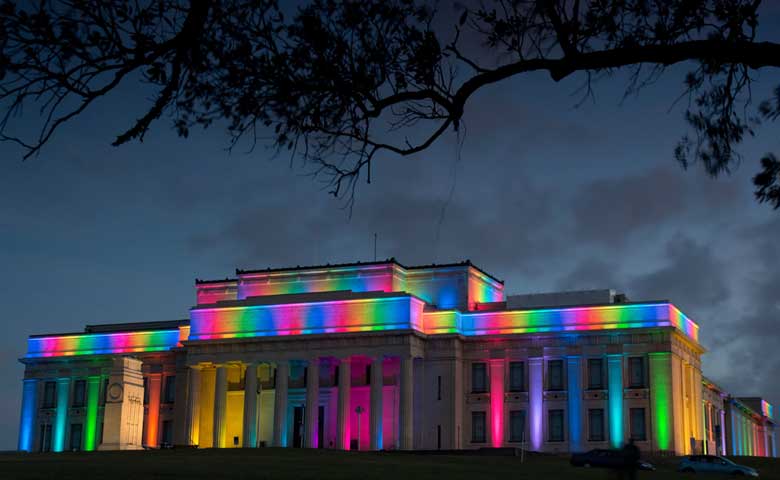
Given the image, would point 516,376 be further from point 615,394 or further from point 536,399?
point 615,394

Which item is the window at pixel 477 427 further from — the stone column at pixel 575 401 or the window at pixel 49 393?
the window at pixel 49 393

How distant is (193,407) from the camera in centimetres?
7769

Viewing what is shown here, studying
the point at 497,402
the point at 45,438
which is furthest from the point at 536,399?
the point at 45,438

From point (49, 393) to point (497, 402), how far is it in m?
35.8

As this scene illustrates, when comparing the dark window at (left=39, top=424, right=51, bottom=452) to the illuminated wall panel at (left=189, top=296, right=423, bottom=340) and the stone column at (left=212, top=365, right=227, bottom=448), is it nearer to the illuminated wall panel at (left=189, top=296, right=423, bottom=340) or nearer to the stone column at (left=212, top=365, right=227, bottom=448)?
the illuminated wall panel at (left=189, top=296, right=423, bottom=340)

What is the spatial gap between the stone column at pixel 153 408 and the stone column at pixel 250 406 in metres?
9.92

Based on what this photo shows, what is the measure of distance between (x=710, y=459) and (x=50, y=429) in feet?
169

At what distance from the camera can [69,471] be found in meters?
29.7

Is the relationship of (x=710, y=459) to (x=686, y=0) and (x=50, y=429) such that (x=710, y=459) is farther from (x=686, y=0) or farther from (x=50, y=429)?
(x=50, y=429)

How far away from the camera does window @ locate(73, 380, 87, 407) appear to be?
277ft

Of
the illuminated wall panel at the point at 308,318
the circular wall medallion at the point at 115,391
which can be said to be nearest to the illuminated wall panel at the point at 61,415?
the illuminated wall panel at the point at 308,318

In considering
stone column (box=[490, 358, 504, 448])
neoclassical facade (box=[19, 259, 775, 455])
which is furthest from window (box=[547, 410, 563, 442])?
stone column (box=[490, 358, 504, 448])

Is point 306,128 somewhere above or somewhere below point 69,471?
above

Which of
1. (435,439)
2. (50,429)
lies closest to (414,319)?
(435,439)
